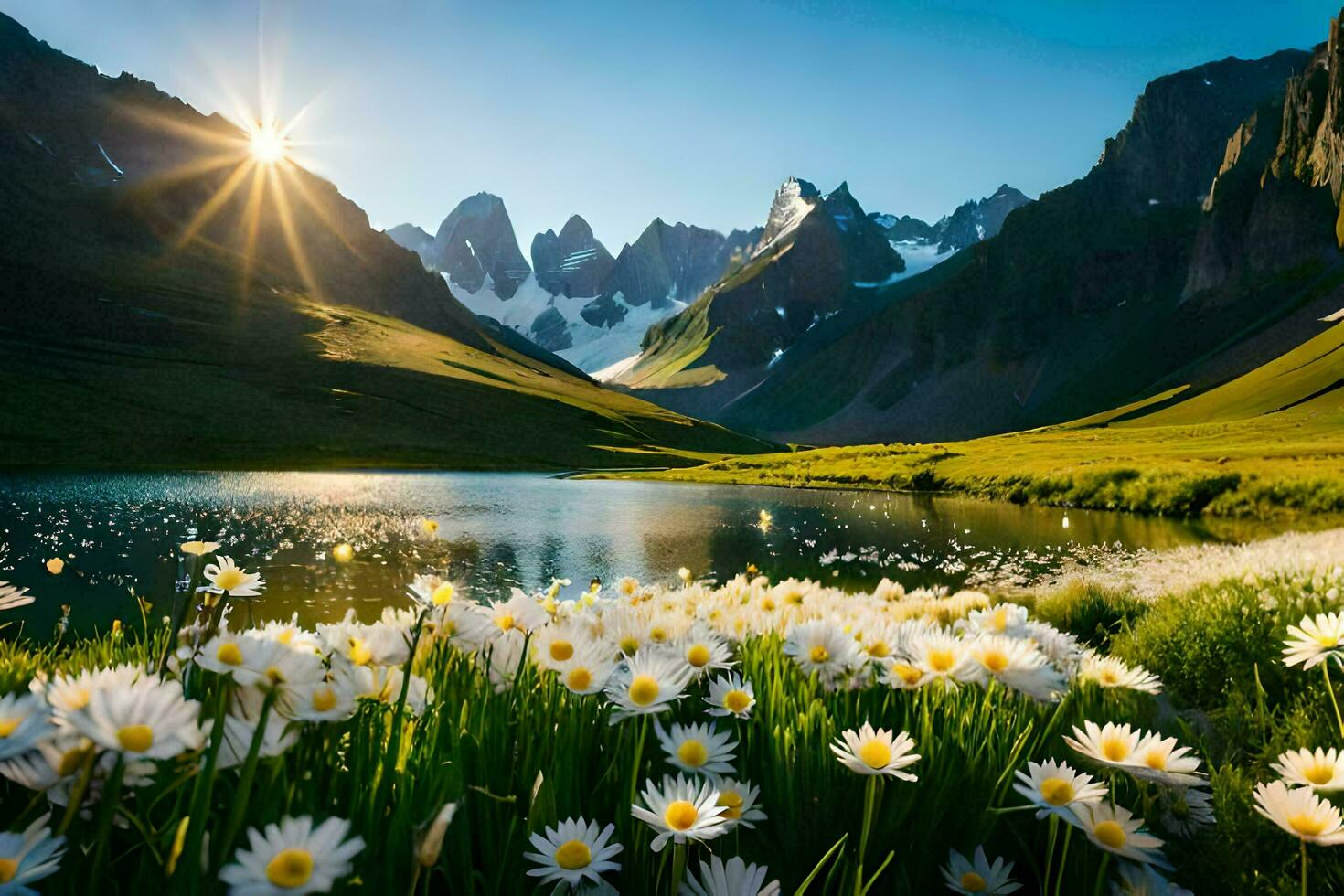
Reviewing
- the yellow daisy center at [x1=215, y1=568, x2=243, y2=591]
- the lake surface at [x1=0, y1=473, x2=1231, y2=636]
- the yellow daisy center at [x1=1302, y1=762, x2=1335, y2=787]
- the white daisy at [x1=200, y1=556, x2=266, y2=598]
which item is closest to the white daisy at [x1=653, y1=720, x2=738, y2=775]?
the white daisy at [x1=200, y1=556, x2=266, y2=598]

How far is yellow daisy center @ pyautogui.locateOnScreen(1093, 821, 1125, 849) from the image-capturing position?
2.01 m

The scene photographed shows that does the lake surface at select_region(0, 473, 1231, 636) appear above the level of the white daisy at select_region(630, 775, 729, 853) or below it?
below

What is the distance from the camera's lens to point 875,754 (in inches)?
76.6

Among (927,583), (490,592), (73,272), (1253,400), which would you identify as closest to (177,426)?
(73,272)

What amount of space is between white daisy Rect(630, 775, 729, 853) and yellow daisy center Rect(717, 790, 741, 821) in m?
0.11

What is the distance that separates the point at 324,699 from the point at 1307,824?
267 centimetres

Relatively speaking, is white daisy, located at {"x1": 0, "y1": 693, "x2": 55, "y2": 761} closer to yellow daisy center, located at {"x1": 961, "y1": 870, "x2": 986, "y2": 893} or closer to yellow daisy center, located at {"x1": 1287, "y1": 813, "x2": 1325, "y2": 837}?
yellow daisy center, located at {"x1": 961, "y1": 870, "x2": 986, "y2": 893}

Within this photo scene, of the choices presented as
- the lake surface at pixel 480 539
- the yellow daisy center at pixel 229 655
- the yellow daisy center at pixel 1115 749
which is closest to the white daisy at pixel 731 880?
the yellow daisy center at pixel 1115 749

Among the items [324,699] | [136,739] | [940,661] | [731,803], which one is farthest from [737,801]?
[136,739]

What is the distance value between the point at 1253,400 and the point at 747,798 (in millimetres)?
202635

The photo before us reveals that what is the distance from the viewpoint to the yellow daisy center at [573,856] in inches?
68.0

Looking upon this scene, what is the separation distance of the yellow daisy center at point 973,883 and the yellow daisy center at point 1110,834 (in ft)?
1.25

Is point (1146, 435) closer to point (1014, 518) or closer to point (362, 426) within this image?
point (1014, 518)

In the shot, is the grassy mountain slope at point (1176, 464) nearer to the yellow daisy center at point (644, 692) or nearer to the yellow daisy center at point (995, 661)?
the yellow daisy center at point (995, 661)
